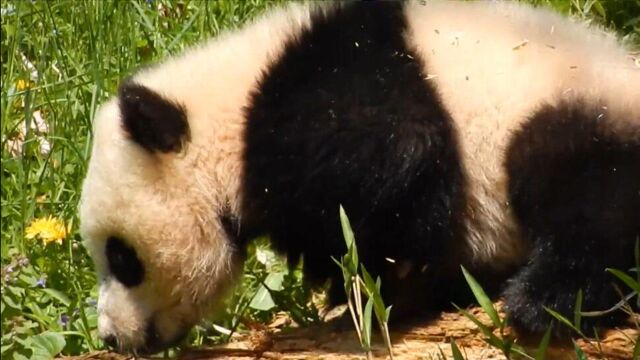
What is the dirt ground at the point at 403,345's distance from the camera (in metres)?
4.00

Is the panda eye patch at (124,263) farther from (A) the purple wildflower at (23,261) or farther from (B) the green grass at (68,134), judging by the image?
(A) the purple wildflower at (23,261)

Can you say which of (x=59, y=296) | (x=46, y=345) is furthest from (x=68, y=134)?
(x=46, y=345)

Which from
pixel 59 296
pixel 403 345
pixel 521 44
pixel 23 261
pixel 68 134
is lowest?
pixel 403 345

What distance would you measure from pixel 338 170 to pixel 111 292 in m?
0.96

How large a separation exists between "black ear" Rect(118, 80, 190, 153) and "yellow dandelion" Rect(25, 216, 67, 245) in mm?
1057

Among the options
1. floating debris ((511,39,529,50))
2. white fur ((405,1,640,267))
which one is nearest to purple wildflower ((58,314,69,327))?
white fur ((405,1,640,267))

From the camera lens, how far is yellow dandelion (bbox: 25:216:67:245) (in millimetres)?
5262

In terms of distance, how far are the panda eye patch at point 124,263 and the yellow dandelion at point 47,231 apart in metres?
0.77

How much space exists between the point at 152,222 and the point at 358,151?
29.7 inches

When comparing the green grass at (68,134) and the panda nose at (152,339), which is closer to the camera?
the panda nose at (152,339)

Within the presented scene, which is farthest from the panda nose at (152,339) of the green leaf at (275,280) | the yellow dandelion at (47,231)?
the yellow dandelion at (47,231)

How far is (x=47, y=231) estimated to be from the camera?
528 centimetres

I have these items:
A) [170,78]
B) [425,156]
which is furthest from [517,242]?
[170,78]

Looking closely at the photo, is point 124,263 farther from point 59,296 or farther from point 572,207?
point 572,207
